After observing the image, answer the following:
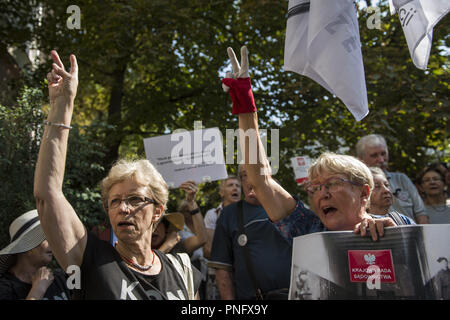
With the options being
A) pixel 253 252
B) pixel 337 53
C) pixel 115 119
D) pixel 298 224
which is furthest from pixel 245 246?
pixel 115 119

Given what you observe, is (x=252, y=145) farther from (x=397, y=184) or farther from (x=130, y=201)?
(x=397, y=184)

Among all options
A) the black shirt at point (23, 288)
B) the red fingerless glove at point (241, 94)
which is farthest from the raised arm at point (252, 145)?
the black shirt at point (23, 288)

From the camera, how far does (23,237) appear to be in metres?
3.05

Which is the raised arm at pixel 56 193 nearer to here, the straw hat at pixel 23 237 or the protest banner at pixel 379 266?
the protest banner at pixel 379 266

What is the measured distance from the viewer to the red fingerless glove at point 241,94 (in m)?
2.34

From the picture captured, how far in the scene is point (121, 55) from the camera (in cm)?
703

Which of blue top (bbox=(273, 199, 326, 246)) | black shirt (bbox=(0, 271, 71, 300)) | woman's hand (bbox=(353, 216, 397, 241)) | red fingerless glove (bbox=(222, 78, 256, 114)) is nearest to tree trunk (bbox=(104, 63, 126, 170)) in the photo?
black shirt (bbox=(0, 271, 71, 300))

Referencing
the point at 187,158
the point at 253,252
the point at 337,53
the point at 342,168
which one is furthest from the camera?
the point at 187,158

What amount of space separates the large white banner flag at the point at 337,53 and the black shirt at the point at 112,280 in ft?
4.40

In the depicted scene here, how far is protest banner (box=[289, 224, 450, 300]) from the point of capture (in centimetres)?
168

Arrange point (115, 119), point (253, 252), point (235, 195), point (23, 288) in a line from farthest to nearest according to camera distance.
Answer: point (115, 119)
point (235, 195)
point (253, 252)
point (23, 288)

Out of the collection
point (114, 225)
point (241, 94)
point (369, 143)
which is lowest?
point (114, 225)

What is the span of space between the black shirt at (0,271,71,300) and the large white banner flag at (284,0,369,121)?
6.62 ft

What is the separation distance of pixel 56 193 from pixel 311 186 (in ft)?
4.20
